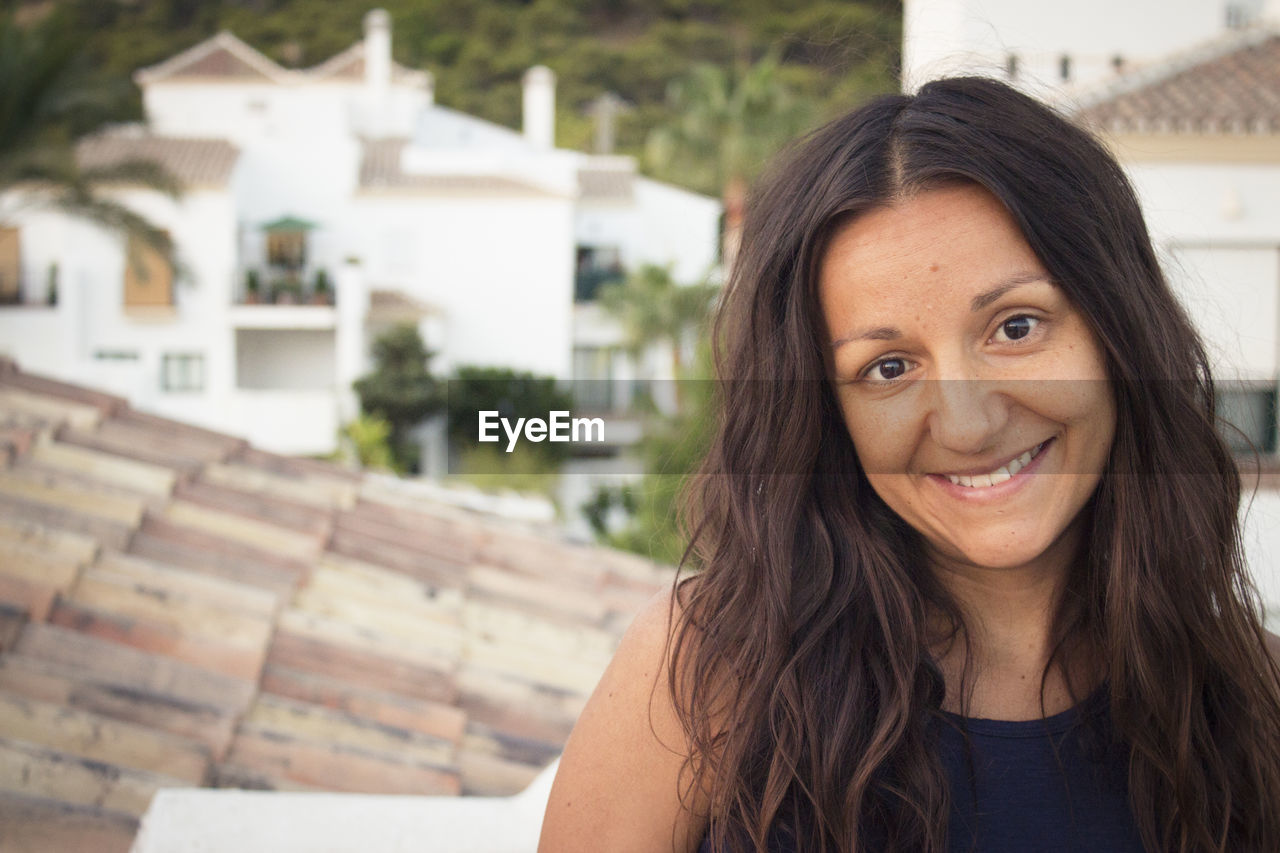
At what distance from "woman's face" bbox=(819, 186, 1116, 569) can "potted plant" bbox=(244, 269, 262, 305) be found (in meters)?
26.9

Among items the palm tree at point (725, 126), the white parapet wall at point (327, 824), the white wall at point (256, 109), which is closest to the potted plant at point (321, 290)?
the white wall at point (256, 109)

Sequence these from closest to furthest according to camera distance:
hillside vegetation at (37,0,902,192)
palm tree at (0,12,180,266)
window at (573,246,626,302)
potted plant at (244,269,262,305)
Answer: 1. palm tree at (0,12,180,266)
2. potted plant at (244,269,262,305)
3. window at (573,246,626,302)
4. hillside vegetation at (37,0,902,192)

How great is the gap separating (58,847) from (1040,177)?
1.80 meters

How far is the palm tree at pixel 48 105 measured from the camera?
44.0 ft

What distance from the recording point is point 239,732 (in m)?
2.89

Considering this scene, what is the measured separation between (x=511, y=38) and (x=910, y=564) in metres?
43.1

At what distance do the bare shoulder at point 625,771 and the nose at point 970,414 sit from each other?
14.8 inches

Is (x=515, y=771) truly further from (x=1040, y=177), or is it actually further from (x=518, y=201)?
(x=518, y=201)

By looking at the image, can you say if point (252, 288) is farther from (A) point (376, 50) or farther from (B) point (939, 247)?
(B) point (939, 247)

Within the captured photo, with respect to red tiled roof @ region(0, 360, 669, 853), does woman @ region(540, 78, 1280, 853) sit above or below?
above

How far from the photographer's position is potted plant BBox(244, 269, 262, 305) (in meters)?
27.1

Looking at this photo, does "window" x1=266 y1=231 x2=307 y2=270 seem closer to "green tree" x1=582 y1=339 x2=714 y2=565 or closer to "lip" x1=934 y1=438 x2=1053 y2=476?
"green tree" x1=582 y1=339 x2=714 y2=565

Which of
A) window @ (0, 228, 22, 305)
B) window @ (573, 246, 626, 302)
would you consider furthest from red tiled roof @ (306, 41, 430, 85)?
window @ (0, 228, 22, 305)

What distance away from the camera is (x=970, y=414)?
1412 millimetres
